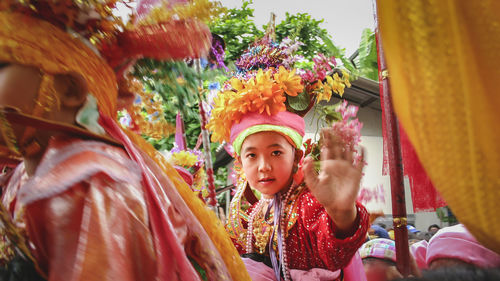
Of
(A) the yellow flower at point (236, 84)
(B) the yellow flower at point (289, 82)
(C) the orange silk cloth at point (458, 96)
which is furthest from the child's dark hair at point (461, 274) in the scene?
(A) the yellow flower at point (236, 84)

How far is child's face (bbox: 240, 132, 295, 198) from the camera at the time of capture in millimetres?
2344

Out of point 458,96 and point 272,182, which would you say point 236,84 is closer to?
point 272,182

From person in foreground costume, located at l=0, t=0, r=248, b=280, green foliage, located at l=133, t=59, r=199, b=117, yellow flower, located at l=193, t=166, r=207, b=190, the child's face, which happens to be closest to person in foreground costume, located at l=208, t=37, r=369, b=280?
the child's face

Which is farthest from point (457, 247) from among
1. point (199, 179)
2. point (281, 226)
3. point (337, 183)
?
point (199, 179)

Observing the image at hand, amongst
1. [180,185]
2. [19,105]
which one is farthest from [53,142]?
[180,185]

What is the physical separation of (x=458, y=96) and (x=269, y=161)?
1.66 meters

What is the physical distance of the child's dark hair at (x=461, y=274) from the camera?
2.49ft

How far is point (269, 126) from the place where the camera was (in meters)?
2.38

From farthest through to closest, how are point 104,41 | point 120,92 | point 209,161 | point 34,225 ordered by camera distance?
point 209,161, point 120,92, point 104,41, point 34,225

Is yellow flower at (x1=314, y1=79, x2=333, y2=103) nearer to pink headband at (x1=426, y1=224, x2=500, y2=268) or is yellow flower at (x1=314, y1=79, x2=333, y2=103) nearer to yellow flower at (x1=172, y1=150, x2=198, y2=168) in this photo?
pink headband at (x1=426, y1=224, x2=500, y2=268)

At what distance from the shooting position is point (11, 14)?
3.50 ft

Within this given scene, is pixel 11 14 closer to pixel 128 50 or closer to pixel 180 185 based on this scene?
pixel 128 50

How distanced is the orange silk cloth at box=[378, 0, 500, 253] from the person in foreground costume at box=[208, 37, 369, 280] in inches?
47.3

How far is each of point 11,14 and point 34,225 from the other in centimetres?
62
